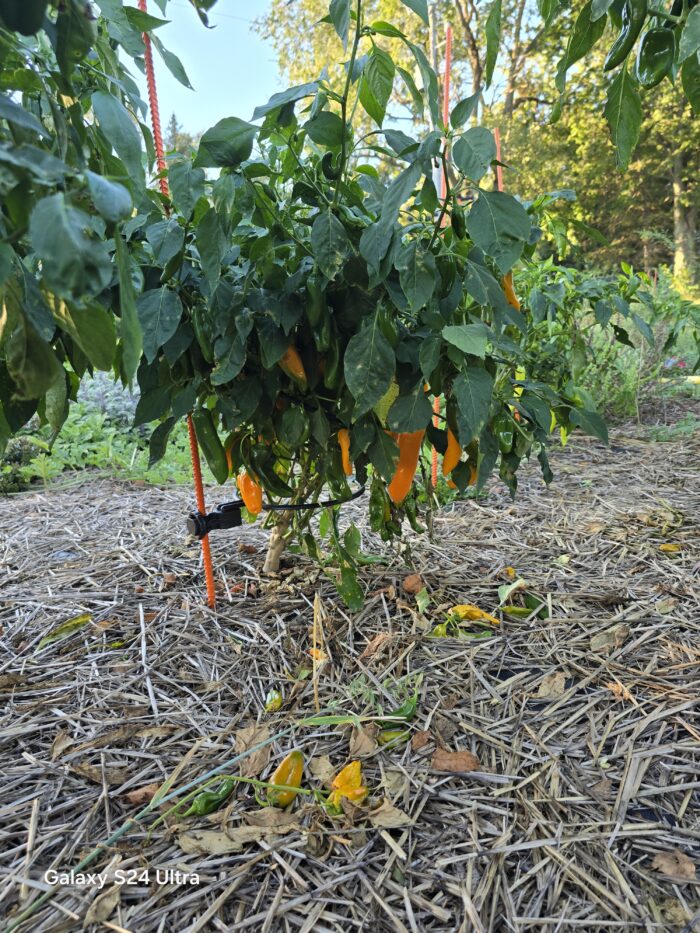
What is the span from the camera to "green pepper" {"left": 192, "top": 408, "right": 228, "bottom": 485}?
985 millimetres

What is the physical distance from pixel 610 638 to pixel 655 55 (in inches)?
36.5

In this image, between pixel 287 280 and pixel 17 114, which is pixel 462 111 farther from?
pixel 17 114

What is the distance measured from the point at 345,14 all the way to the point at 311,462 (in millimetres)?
709

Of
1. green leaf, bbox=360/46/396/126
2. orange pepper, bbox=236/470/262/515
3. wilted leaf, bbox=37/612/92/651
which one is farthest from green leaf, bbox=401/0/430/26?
wilted leaf, bbox=37/612/92/651

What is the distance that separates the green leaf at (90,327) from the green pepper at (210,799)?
1.98 ft

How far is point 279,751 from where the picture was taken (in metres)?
0.89

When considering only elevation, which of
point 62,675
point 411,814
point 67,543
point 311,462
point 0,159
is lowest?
point 411,814

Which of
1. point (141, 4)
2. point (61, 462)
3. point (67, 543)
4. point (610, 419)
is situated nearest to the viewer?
point (141, 4)

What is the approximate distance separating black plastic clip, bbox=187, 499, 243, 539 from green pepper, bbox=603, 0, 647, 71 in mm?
967

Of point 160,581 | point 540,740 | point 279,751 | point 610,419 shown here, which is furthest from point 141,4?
point 610,419

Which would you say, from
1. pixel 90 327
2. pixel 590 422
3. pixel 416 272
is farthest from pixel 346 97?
pixel 590 422

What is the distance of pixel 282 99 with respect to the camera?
25.2 inches

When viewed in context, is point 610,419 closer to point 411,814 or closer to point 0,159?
point 411,814

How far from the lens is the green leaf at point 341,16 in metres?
0.60
